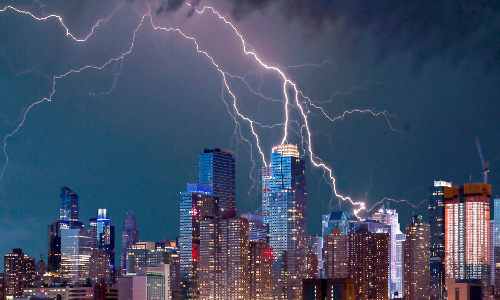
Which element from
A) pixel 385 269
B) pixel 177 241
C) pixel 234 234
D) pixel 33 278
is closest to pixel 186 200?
pixel 177 241

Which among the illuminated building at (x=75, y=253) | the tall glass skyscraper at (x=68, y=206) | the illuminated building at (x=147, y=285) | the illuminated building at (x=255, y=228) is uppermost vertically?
the tall glass skyscraper at (x=68, y=206)

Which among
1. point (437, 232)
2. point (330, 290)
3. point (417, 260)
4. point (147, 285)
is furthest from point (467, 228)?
point (330, 290)

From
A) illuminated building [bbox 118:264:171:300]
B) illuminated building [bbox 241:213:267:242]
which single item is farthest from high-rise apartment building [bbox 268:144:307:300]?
illuminated building [bbox 118:264:171:300]

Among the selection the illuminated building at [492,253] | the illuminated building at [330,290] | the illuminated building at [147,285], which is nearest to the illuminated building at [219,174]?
the illuminated building at [147,285]

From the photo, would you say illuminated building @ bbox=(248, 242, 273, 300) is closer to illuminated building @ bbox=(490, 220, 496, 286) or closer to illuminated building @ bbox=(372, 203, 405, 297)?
illuminated building @ bbox=(372, 203, 405, 297)

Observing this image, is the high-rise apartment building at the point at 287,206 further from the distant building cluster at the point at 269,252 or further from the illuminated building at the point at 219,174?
the illuminated building at the point at 219,174

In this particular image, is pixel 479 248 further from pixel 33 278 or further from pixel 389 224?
pixel 33 278
